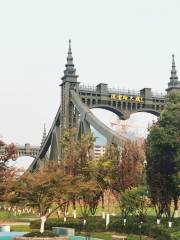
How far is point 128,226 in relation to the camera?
131 ft

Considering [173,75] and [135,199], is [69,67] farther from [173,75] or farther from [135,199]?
[135,199]

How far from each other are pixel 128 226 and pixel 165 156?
6.53 metres

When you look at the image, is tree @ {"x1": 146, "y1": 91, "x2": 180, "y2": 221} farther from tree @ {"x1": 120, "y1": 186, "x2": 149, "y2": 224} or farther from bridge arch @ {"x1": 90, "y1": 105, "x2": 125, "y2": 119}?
bridge arch @ {"x1": 90, "y1": 105, "x2": 125, "y2": 119}

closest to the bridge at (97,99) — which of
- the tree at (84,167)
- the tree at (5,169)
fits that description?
the tree at (84,167)

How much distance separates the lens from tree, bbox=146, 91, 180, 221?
120 feet

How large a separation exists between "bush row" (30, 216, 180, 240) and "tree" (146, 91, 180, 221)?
5.89ft

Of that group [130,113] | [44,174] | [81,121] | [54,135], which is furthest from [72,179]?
[54,135]

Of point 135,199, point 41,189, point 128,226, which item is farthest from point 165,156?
point 41,189

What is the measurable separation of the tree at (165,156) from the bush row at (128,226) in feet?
5.89

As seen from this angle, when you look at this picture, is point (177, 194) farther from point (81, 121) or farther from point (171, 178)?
point (81, 121)

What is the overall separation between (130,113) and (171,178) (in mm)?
52592

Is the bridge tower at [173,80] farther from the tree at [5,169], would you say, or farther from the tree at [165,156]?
the tree at [5,169]

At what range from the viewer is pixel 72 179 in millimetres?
39750

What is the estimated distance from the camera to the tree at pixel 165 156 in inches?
1441
